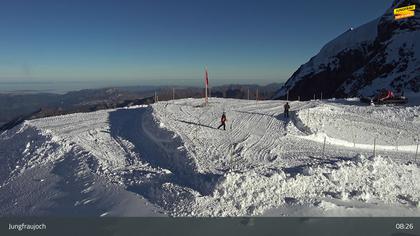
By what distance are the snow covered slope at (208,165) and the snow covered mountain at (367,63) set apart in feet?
149

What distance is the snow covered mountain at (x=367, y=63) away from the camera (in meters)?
73.1

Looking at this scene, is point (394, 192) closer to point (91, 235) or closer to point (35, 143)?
point (91, 235)

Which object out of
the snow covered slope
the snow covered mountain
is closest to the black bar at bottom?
the snow covered slope

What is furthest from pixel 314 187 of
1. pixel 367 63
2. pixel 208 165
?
pixel 367 63

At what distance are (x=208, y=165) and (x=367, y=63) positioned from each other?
283 feet

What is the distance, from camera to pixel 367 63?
91.8 meters

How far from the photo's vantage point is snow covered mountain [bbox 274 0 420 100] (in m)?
73.1

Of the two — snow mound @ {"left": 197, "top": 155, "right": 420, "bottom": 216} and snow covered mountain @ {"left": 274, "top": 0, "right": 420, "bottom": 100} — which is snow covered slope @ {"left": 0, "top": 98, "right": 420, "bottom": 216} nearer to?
snow mound @ {"left": 197, "top": 155, "right": 420, "bottom": 216}

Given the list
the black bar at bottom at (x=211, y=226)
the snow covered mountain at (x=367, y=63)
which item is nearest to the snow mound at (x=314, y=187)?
the black bar at bottom at (x=211, y=226)

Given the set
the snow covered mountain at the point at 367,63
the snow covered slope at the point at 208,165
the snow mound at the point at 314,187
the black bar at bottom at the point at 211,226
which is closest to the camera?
the black bar at bottom at the point at 211,226

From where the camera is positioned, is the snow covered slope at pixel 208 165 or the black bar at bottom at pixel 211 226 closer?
the black bar at bottom at pixel 211 226

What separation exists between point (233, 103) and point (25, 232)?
22.9 meters

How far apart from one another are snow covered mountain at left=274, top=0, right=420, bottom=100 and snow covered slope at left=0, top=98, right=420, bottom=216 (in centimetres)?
4555

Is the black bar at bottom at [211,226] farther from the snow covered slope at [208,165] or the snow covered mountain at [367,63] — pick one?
the snow covered mountain at [367,63]
